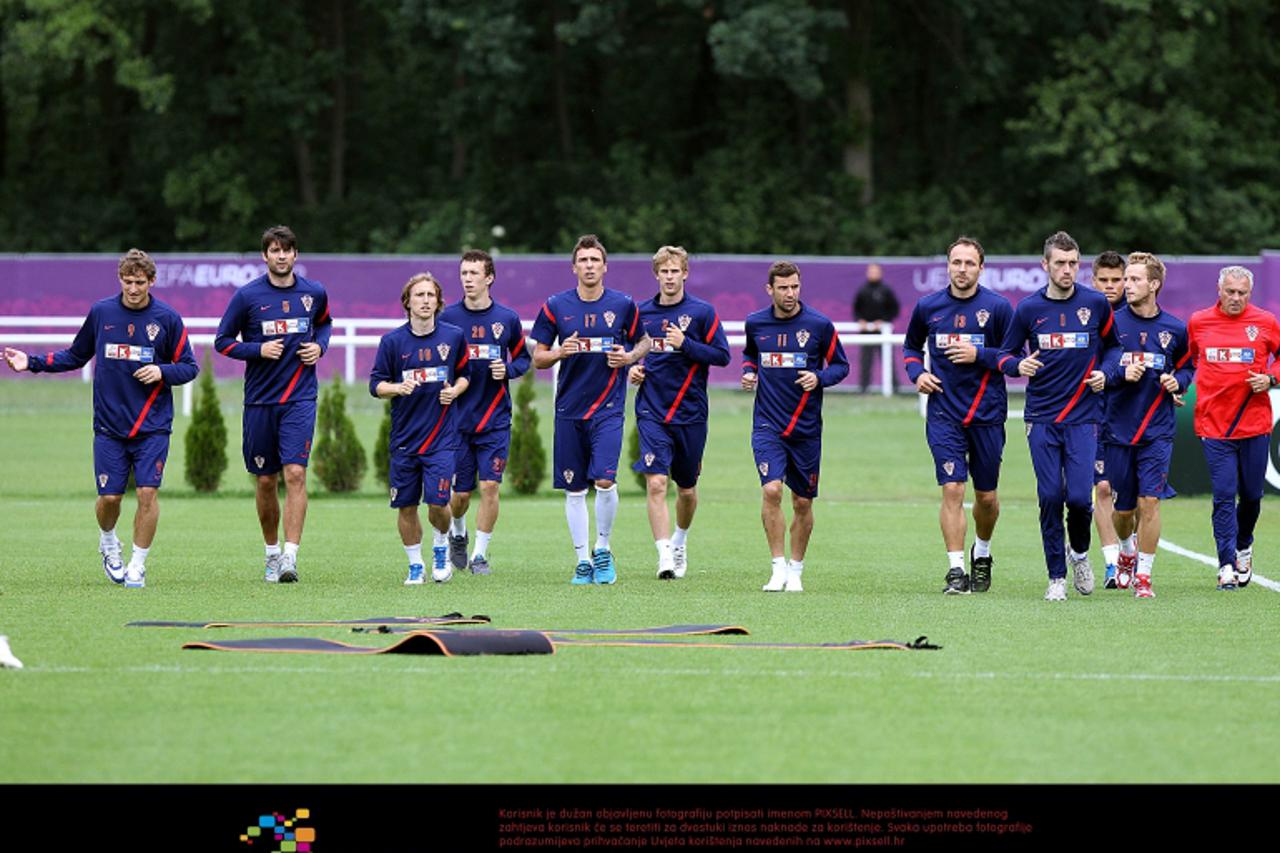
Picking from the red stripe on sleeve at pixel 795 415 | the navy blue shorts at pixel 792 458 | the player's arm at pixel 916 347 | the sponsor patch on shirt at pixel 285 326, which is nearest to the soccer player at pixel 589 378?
the navy blue shorts at pixel 792 458

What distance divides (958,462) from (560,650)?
4212 millimetres

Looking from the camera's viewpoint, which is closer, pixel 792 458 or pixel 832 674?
pixel 832 674

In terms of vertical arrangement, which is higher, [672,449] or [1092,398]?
[1092,398]

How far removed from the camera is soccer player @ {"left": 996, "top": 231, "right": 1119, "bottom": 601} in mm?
13820

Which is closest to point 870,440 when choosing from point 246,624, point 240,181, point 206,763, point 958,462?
point 958,462

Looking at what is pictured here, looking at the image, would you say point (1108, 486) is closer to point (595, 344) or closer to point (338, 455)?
point (595, 344)

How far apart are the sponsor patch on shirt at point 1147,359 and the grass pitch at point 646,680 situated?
5.05 feet

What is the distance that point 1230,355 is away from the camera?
15234mm

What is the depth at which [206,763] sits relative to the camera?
8188mm

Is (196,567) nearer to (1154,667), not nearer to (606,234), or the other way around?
(1154,667)

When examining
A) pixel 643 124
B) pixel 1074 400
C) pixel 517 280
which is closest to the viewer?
pixel 1074 400

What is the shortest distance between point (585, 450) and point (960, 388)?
2.67 metres

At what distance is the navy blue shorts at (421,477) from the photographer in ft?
49.3

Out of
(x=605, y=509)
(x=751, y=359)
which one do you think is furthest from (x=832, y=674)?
(x=605, y=509)
